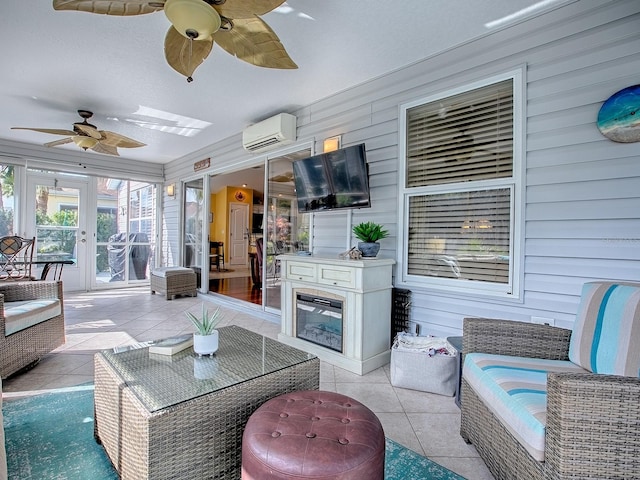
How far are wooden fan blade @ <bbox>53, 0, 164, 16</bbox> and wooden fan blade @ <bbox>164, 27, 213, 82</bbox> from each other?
0.25 metres

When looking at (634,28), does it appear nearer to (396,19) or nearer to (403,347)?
(396,19)

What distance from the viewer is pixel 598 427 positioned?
3.47 ft

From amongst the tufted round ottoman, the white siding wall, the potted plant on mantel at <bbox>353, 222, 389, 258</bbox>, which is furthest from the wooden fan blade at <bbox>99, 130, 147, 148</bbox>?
the tufted round ottoman

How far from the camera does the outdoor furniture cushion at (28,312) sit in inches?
96.7

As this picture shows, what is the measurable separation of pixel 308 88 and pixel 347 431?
3347 millimetres

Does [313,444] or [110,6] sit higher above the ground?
[110,6]

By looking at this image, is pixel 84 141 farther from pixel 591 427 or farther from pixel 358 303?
pixel 591 427

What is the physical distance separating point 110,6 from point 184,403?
2008mm

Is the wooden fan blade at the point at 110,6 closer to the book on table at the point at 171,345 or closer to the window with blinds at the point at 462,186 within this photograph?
the book on table at the point at 171,345

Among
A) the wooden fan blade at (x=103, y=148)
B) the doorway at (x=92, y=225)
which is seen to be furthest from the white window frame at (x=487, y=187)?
the doorway at (x=92, y=225)

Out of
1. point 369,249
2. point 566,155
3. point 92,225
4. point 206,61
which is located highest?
point 206,61

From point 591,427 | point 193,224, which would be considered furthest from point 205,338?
point 193,224

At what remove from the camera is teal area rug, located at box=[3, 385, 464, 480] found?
1.53 m

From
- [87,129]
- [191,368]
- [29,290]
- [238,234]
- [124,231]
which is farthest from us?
[238,234]
